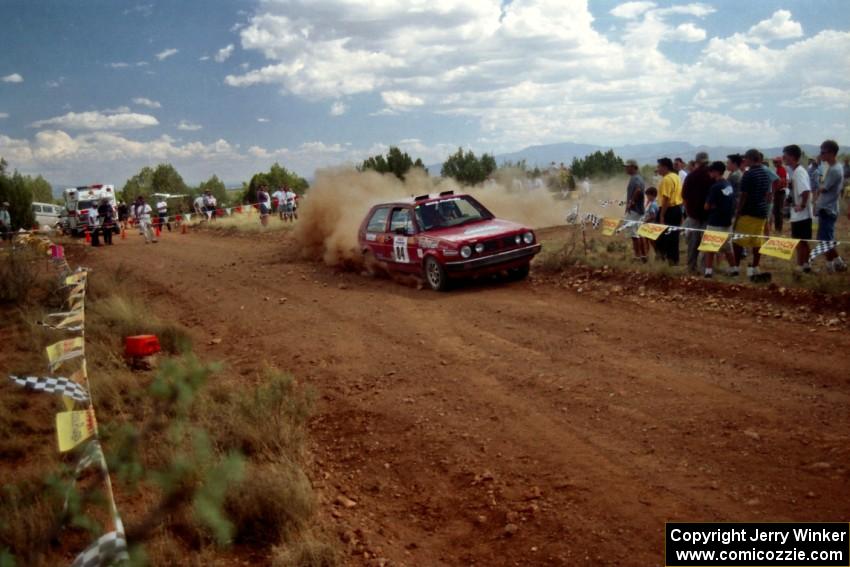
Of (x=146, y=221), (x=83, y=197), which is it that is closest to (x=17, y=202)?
(x=83, y=197)

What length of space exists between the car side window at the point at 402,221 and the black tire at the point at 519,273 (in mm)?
1931

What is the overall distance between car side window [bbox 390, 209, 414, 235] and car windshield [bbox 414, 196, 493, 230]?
195 mm

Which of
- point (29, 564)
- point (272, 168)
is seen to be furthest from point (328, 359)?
point (272, 168)

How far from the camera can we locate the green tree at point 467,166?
3650 cm

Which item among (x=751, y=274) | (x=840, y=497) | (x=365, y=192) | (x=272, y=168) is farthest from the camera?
(x=272, y=168)

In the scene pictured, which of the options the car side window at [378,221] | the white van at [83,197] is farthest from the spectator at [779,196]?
the white van at [83,197]

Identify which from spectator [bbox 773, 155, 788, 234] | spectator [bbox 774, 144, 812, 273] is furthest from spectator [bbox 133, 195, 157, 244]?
spectator [bbox 774, 144, 812, 273]

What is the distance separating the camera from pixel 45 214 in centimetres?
4534

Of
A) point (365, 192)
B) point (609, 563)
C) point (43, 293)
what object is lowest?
point (609, 563)

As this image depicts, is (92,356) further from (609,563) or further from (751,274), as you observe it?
(751,274)

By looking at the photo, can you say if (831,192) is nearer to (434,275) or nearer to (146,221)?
(434,275)

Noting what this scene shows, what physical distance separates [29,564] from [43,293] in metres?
11.7

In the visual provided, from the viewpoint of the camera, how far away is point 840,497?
4.07 metres

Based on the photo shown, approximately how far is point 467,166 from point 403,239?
26473 mm
